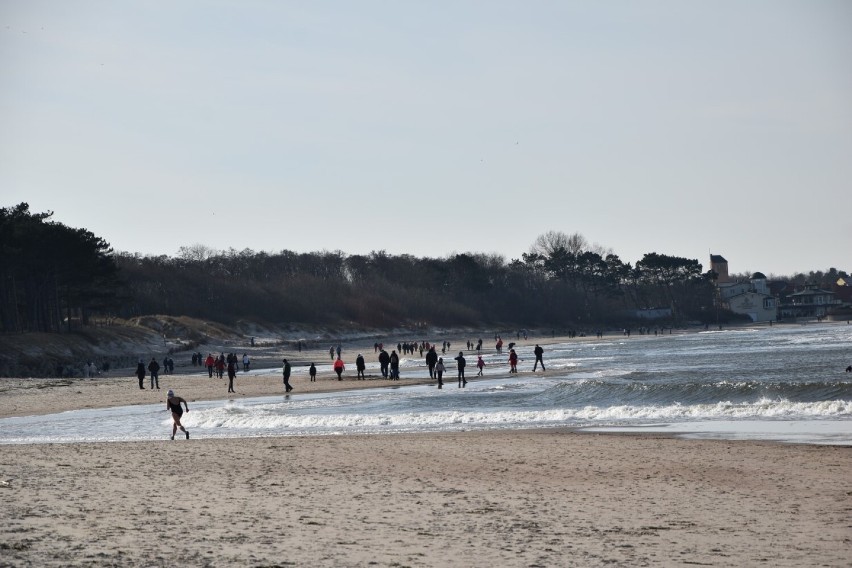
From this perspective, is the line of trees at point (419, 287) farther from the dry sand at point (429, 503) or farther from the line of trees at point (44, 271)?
the dry sand at point (429, 503)

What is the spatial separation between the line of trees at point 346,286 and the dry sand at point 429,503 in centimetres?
5523

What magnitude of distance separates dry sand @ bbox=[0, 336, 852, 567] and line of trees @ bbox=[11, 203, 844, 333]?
2174 inches

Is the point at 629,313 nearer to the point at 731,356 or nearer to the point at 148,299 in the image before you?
the point at 148,299

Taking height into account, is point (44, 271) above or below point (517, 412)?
above

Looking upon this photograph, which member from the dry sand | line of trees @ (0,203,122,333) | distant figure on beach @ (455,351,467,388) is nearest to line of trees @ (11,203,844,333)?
line of trees @ (0,203,122,333)

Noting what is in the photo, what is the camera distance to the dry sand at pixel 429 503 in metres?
9.48

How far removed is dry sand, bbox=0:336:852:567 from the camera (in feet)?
31.1

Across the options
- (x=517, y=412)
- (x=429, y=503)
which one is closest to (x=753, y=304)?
(x=517, y=412)

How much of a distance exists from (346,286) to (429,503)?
468 ft

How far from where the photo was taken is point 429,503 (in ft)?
41.2

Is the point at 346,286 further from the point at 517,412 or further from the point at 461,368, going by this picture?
the point at 517,412

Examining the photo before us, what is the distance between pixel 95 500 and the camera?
1233 cm

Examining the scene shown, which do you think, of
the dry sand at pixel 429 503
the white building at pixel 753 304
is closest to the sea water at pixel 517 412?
the dry sand at pixel 429 503

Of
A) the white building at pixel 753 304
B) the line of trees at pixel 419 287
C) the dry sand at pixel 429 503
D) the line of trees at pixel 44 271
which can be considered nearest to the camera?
the dry sand at pixel 429 503
